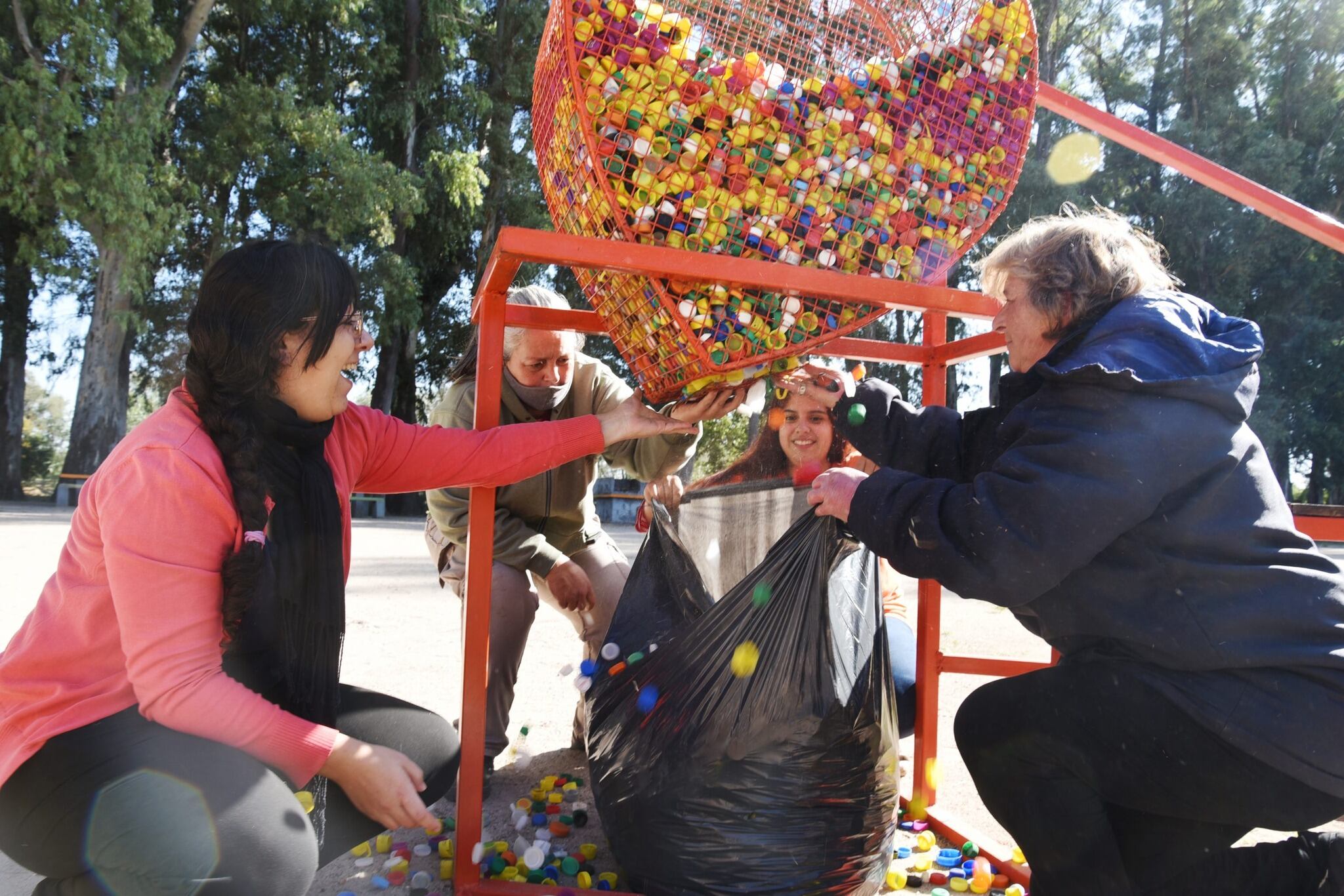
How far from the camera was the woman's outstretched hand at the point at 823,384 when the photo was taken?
7.26ft

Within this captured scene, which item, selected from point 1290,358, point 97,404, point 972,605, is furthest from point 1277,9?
point 97,404

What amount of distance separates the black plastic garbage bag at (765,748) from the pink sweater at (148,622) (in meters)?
0.68

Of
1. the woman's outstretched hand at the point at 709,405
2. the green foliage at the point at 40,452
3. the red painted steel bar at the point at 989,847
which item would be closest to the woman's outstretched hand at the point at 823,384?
the woman's outstretched hand at the point at 709,405

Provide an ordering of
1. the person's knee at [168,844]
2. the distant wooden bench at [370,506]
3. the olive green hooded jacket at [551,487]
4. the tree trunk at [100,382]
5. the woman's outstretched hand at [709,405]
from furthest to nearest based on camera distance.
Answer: the distant wooden bench at [370,506], the tree trunk at [100,382], the olive green hooded jacket at [551,487], the woman's outstretched hand at [709,405], the person's knee at [168,844]

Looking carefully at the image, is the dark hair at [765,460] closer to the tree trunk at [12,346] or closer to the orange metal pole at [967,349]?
the orange metal pole at [967,349]

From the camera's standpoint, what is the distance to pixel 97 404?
15.3 meters

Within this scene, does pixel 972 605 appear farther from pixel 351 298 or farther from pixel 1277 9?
pixel 1277 9

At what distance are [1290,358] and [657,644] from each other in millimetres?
22811

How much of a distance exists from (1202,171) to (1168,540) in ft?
4.91

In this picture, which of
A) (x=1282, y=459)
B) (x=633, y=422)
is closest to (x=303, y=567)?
(x=633, y=422)

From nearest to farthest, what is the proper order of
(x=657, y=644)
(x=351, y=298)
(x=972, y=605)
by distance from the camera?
(x=351, y=298), (x=657, y=644), (x=972, y=605)

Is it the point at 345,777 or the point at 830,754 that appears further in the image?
the point at 830,754

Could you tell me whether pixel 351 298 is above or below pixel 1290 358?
below

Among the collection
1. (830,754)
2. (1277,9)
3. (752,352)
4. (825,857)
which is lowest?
(825,857)
